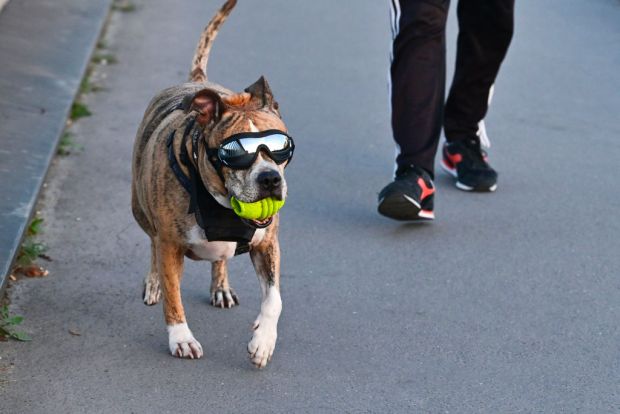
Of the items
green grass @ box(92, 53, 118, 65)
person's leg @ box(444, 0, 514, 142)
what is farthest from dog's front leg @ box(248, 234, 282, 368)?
green grass @ box(92, 53, 118, 65)

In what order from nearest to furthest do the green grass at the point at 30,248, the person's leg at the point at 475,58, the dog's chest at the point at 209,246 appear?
1. the dog's chest at the point at 209,246
2. the green grass at the point at 30,248
3. the person's leg at the point at 475,58

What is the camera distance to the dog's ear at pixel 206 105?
4449 mm

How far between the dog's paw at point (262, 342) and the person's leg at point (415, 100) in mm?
1790

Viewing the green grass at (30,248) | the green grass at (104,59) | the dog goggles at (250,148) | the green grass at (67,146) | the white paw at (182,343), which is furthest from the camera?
the green grass at (104,59)

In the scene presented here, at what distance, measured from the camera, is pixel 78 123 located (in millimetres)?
8203

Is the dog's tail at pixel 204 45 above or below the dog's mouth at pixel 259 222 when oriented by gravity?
above

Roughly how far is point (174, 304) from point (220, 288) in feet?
2.02

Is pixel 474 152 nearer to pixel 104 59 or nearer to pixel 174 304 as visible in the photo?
pixel 174 304

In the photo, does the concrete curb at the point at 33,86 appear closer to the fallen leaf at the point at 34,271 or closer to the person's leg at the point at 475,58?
the fallen leaf at the point at 34,271

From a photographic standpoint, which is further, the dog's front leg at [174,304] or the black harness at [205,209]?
the dog's front leg at [174,304]

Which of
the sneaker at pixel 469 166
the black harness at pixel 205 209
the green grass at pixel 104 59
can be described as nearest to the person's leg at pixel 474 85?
Answer: the sneaker at pixel 469 166

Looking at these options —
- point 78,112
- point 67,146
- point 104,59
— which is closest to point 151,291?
point 67,146

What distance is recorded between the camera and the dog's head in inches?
172

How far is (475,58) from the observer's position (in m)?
7.21
